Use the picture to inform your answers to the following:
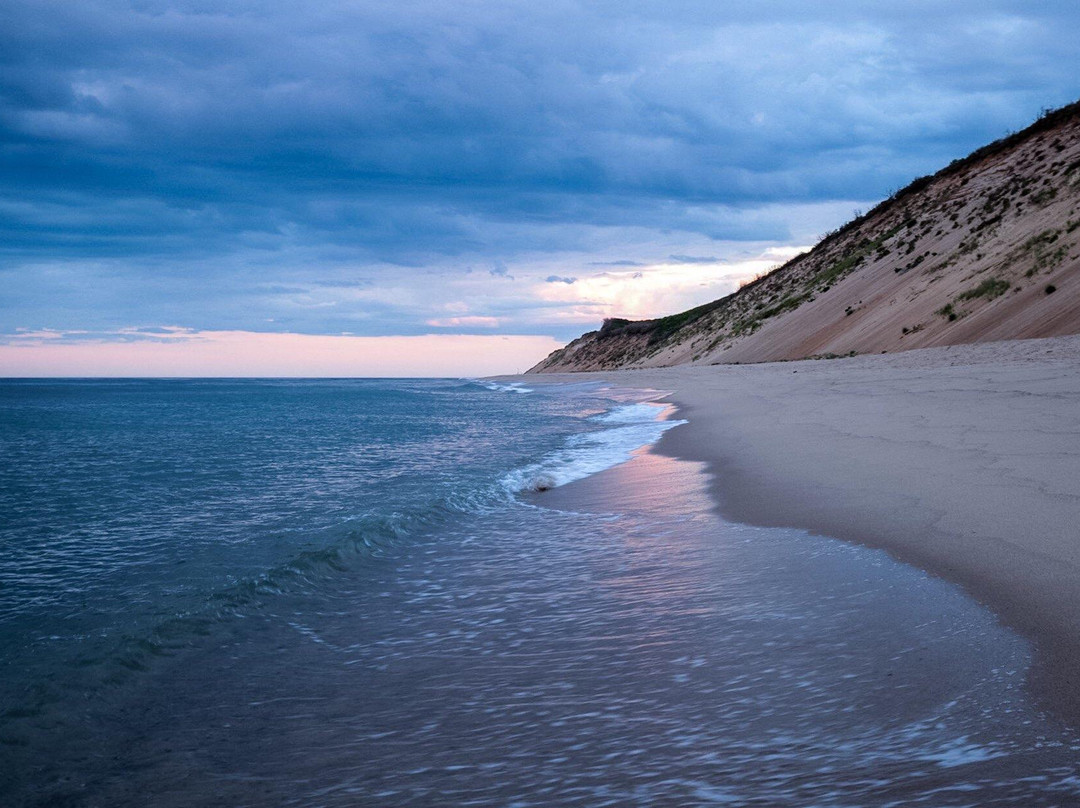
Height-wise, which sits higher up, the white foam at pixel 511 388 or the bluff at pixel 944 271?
the bluff at pixel 944 271

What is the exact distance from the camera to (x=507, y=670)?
377 centimetres

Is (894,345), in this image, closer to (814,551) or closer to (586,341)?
(814,551)

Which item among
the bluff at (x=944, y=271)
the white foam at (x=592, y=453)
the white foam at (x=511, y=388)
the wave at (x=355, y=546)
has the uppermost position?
the bluff at (x=944, y=271)

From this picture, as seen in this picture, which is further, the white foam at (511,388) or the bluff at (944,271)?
the white foam at (511,388)

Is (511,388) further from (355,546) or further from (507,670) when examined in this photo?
(507,670)

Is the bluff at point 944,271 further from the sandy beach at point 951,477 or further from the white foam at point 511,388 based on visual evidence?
the white foam at point 511,388

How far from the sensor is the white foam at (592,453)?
33.9 ft

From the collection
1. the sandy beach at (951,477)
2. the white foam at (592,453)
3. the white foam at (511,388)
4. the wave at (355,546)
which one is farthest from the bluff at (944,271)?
the wave at (355,546)

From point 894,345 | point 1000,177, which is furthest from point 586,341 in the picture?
point 894,345

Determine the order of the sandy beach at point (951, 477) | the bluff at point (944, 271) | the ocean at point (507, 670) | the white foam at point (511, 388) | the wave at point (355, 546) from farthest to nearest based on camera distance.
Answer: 1. the white foam at point (511, 388)
2. the bluff at point (944, 271)
3. the wave at point (355, 546)
4. the sandy beach at point (951, 477)
5. the ocean at point (507, 670)

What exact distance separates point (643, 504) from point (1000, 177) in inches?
1669

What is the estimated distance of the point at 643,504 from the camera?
313 inches

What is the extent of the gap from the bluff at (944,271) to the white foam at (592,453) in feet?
41.9

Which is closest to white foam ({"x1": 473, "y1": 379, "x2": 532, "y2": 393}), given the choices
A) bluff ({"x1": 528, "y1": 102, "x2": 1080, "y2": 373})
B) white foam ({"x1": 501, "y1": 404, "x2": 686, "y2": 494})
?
bluff ({"x1": 528, "y1": 102, "x2": 1080, "y2": 373})
